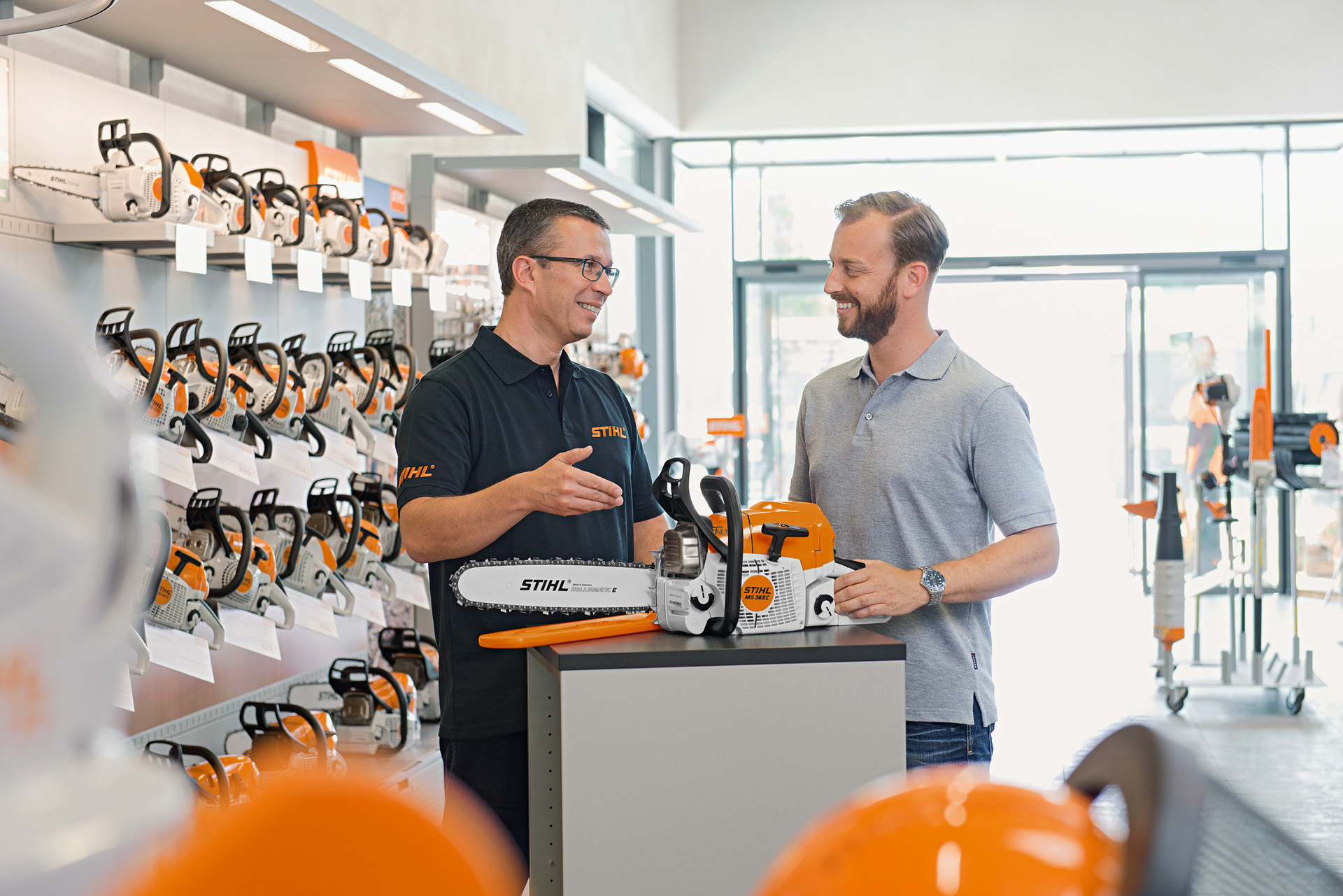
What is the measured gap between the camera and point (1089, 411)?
31.4 ft

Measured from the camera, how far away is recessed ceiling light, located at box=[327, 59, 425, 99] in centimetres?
291

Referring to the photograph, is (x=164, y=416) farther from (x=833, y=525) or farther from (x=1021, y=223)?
(x=1021, y=223)

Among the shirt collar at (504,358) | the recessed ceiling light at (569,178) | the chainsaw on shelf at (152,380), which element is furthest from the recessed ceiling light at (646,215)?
the shirt collar at (504,358)

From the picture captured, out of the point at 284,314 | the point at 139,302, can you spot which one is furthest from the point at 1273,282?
the point at 139,302

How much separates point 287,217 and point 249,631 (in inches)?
42.3

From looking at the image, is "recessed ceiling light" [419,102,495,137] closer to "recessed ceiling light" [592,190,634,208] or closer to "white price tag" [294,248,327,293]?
"white price tag" [294,248,327,293]

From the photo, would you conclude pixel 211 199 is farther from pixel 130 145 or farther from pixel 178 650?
pixel 178 650

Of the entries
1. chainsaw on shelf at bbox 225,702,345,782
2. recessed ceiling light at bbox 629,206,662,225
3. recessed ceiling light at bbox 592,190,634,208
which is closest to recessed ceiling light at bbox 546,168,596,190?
recessed ceiling light at bbox 592,190,634,208

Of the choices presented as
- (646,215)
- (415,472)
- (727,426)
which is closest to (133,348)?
→ (415,472)

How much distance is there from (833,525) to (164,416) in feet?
4.80

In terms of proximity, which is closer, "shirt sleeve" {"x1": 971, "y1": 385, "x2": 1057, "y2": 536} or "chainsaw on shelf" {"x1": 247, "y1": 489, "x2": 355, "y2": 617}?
"shirt sleeve" {"x1": 971, "y1": 385, "x2": 1057, "y2": 536}

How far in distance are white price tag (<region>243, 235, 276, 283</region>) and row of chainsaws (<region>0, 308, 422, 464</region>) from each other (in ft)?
0.57

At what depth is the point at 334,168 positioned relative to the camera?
12.3ft

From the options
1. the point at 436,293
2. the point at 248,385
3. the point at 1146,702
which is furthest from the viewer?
the point at 1146,702
